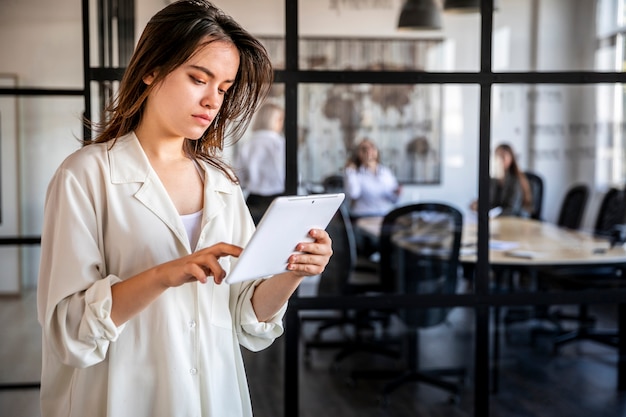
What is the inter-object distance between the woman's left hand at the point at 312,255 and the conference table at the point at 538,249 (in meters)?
2.08

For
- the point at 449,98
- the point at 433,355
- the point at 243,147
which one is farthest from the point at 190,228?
the point at 449,98

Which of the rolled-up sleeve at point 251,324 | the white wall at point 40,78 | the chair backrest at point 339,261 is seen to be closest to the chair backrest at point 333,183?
the chair backrest at point 339,261

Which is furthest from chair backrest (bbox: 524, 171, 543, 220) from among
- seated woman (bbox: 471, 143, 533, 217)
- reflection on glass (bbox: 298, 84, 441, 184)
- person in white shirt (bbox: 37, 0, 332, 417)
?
person in white shirt (bbox: 37, 0, 332, 417)

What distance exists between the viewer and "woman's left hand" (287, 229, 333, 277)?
132 centimetres

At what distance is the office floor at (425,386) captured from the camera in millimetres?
2344

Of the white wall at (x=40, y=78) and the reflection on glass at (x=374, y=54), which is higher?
the reflection on glass at (x=374, y=54)

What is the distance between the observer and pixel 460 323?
15.4 ft

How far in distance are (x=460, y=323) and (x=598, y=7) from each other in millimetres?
3839


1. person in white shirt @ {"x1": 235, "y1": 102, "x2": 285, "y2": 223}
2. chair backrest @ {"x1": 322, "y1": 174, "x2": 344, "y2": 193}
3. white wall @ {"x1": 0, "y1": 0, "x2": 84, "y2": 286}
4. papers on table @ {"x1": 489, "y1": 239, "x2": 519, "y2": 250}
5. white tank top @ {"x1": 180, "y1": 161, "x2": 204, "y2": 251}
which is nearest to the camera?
white tank top @ {"x1": 180, "y1": 161, "x2": 204, "y2": 251}

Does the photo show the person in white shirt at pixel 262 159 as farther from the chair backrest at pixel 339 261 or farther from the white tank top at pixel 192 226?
the white tank top at pixel 192 226

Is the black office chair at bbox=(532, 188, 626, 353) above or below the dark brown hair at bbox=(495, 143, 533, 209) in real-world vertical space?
below

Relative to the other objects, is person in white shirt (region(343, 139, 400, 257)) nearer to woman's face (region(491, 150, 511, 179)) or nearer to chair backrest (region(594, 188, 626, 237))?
woman's face (region(491, 150, 511, 179))

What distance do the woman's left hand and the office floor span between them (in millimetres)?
1303

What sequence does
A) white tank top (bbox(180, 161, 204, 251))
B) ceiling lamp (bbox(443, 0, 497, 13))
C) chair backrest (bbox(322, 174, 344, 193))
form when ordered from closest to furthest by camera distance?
white tank top (bbox(180, 161, 204, 251)), ceiling lamp (bbox(443, 0, 497, 13)), chair backrest (bbox(322, 174, 344, 193))
